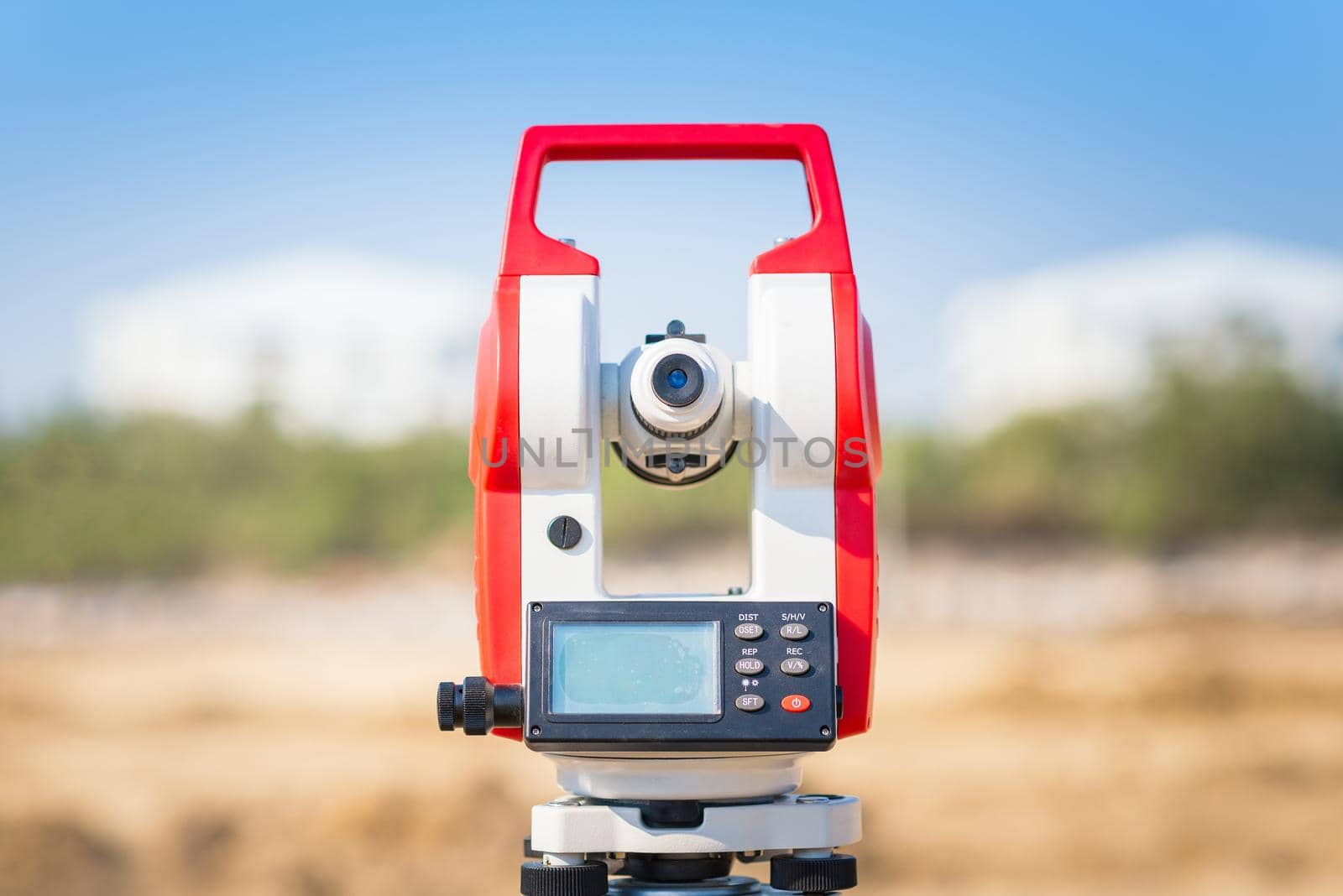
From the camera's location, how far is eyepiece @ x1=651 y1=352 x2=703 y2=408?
1.70 metres

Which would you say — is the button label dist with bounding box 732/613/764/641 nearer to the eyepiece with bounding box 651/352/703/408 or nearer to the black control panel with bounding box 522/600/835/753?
the black control panel with bounding box 522/600/835/753

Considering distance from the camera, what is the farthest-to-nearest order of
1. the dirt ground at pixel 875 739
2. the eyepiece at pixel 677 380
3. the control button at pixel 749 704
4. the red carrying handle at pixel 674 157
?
the dirt ground at pixel 875 739 → the red carrying handle at pixel 674 157 → the eyepiece at pixel 677 380 → the control button at pixel 749 704

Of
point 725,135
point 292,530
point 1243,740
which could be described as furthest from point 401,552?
point 725,135

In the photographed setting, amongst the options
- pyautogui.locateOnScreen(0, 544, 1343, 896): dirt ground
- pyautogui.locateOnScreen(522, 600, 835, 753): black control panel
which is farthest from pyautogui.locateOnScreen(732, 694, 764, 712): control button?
pyautogui.locateOnScreen(0, 544, 1343, 896): dirt ground

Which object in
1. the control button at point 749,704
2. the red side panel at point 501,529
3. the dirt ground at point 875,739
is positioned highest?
the red side panel at point 501,529

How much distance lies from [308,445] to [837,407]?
19.7 m

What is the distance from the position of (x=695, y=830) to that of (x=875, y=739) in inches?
443

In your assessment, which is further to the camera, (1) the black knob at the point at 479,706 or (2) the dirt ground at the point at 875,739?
(2) the dirt ground at the point at 875,739

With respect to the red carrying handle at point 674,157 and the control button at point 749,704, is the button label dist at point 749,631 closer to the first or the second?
the control button at point 749,704

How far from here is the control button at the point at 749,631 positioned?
1611mm

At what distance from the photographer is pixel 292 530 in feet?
65.3

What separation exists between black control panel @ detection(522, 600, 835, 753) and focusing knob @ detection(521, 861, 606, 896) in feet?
0.54

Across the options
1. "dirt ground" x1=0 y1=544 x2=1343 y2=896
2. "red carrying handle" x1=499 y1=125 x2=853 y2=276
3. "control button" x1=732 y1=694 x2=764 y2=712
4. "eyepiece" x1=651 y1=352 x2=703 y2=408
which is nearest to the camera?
"control button" x1=732 y1=694 x2=764 y2=712

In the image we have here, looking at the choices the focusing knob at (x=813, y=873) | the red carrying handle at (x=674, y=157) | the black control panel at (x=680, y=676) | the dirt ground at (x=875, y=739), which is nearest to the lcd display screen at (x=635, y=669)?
the black control panel at (x=680, y=676)
